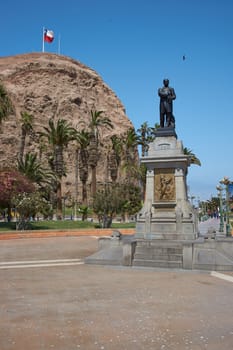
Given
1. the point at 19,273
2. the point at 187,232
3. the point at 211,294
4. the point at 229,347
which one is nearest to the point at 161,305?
the point at 211,294

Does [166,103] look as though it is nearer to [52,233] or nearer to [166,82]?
[166,82]

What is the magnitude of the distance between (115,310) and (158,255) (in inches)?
215

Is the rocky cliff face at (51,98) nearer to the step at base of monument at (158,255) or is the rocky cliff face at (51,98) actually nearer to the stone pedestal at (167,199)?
the stone pedestal at (167,199)

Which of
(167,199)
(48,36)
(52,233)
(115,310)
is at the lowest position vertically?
(52,233)

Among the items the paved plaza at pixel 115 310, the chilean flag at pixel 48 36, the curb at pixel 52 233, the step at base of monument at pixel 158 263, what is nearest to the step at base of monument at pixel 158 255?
the step at base of monument at pixel 158 263

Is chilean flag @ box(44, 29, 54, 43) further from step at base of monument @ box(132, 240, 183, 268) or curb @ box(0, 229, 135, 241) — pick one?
step at base of monument @ box(132, 240, 183, 268)

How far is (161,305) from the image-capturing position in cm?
652

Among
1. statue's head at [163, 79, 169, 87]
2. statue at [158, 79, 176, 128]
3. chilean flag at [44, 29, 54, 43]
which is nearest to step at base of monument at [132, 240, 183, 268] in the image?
statue at [158, 79, 176, 128]

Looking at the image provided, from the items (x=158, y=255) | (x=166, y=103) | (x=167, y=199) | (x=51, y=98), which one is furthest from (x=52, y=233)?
(x=51, y=98)

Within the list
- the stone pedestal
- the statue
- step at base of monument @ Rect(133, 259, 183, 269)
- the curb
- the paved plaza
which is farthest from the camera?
the curb

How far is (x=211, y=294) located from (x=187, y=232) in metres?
6.22

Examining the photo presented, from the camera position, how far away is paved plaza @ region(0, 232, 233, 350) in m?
4.75

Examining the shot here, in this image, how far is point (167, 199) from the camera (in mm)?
14352

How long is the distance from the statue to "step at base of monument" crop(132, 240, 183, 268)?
629 cm
